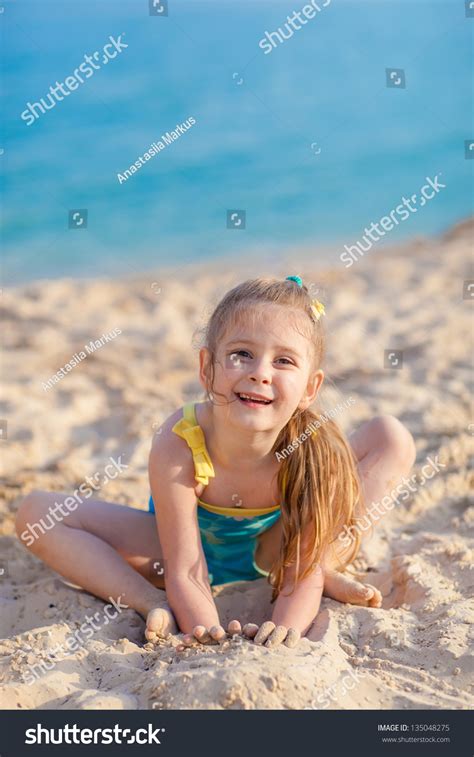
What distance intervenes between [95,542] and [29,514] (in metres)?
0.26

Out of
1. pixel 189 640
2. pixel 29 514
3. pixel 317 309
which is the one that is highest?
pixel 317 309

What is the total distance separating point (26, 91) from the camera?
1106cm

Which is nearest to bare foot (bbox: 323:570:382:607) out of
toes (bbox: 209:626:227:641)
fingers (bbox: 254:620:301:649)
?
fingers (bbox: 254:620:301:649)

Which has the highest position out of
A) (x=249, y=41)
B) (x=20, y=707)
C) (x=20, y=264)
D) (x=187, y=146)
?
(x=249, y=41)

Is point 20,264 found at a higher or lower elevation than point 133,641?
higher

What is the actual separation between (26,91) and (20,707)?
A: 1083 cm

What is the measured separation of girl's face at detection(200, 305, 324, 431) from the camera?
2.09m

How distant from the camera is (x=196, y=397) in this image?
13.6 feet

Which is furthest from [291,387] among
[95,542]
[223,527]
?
[95,542]

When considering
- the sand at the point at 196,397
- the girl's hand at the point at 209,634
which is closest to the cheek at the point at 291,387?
the sand at the point at 196,397

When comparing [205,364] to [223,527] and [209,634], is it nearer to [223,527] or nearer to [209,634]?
[223,527]

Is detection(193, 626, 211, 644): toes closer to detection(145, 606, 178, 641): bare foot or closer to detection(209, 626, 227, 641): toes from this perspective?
detection(209, 626, 227, 641): toes

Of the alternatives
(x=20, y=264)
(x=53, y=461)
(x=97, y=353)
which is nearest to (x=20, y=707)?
(x=53, y=461)
